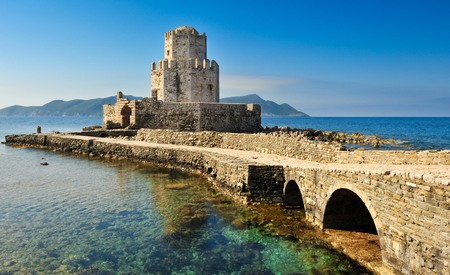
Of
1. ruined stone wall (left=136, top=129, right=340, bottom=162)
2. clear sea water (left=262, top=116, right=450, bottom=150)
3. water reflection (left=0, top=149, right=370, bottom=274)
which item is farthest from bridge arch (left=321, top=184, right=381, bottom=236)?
clear sea water (left=262, top=116, right=450, bottom=150)

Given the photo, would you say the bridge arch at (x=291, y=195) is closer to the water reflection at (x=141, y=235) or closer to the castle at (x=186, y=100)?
the water reflection at (x=141, y=235)

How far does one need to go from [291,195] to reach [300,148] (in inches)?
111

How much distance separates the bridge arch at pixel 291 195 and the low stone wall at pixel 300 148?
5.31 feet

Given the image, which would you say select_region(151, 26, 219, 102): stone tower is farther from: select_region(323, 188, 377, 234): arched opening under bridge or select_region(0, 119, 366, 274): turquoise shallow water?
select_region(323, 188, 377, 234): arched opening under bridge

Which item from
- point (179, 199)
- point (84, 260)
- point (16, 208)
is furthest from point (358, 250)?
point (16, 208)

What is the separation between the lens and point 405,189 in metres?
6.72

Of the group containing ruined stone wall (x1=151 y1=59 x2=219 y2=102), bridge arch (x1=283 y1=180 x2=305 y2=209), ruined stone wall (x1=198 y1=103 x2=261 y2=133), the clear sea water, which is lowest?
bridge arch (x1=283 y1=180 x2=305 y2=209)

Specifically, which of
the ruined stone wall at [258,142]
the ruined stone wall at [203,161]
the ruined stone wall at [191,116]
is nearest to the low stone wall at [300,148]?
the ruined stone wall at [258,142]

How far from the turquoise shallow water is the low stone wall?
386 cm

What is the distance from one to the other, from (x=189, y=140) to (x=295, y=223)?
48.1ft

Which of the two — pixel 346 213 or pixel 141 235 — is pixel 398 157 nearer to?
pixel 346 213

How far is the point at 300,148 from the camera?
15.6 meters

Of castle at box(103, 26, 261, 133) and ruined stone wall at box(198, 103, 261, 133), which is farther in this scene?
castle at box(103, 26, 261, 133)

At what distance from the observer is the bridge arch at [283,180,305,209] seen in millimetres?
13219
